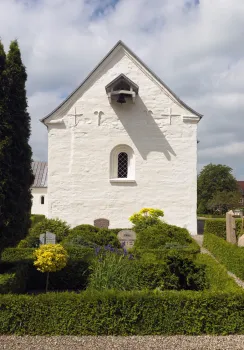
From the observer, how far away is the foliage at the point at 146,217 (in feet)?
45.3

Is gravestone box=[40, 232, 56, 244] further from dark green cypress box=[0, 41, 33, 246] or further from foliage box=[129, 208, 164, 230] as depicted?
foliage box=[129, 208, 164, 230]

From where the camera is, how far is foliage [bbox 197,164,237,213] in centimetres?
6125

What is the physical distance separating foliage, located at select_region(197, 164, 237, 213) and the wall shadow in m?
45.7

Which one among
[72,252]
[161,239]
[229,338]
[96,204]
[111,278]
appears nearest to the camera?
[229,338]

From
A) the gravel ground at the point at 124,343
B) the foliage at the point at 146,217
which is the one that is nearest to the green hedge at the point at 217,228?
the foliage at the point at 146,217

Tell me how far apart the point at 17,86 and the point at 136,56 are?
1059 cm

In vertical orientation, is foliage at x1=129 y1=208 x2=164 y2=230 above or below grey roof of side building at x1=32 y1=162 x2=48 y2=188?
below

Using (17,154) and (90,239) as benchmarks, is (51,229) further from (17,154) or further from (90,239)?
(17,154)

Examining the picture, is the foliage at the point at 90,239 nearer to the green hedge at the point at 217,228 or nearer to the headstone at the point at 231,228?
the headstone at the point at 231,228

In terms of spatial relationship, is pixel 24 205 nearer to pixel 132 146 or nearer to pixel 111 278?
pixel 111 278

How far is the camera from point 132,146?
15.9 metres

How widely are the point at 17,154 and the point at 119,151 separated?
9649 millimetres

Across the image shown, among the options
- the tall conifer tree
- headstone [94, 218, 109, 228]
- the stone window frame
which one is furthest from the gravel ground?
the stone window frame

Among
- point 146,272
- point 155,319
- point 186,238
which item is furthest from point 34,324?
point 186,238
